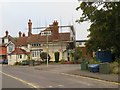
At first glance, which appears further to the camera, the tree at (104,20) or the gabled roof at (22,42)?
the gabled roof at (22,42)

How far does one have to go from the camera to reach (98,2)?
38344 mm

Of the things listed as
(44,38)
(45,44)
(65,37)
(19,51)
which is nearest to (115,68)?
(65,37)

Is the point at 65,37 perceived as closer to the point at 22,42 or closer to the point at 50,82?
the point at 22,42

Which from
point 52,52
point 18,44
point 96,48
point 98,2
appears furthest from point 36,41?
point 98,2

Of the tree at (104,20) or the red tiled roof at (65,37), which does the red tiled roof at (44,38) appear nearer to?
the red tiled roof at (65,37)

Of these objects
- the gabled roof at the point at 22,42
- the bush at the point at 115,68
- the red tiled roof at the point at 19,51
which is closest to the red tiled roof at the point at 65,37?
the red tiled roof at the point at 19,51

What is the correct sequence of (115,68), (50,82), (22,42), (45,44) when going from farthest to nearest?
(22,42) → (45,44) → (115,68) → (50,82)

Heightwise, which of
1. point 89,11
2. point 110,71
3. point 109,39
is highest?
point 89,11

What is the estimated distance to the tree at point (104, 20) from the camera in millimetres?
37600

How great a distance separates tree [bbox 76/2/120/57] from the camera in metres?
37.6

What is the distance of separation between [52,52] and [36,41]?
6039 millimetres

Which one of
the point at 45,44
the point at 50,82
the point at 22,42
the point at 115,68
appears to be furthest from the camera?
the point at 22,42

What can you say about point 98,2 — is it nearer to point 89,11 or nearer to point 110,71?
point 89,11

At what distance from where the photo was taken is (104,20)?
128 feet
